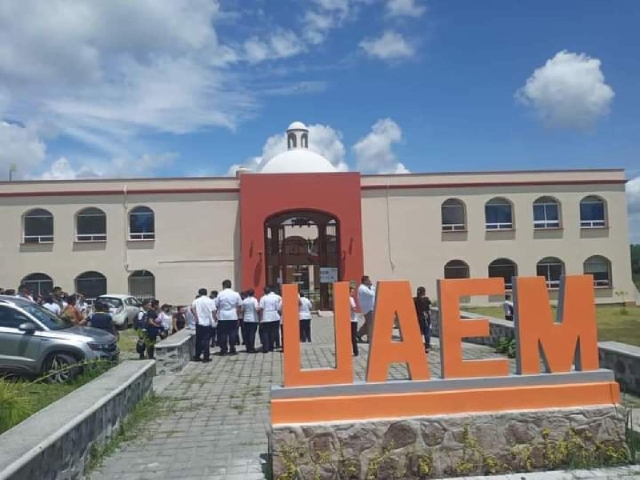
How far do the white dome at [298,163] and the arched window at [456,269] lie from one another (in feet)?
31.5

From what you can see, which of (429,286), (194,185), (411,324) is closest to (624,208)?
(429,286)

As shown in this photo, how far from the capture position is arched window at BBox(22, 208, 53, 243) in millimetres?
27609

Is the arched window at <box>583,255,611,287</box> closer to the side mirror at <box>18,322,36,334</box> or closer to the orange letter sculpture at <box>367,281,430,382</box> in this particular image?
the side mirror at <box>18,322,36,334</box>

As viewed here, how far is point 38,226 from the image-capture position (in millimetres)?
27766

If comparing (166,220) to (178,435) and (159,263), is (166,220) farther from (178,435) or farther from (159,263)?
(178,435)

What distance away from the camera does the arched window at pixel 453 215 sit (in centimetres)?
2922

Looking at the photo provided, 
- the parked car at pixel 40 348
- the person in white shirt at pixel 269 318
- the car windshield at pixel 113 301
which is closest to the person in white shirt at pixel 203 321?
the person in white shirt at pixel 269 318

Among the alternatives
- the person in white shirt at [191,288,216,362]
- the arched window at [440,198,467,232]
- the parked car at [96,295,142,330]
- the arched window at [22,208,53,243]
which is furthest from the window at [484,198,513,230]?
the arched window at [22,208,53,243]

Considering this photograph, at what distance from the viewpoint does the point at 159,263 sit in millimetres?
27484

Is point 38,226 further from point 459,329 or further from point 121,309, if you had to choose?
point 459,329

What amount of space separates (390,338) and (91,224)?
25855 mm

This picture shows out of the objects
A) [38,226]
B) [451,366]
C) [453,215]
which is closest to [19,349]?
[451,366]

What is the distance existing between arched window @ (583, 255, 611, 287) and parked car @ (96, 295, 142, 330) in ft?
75.0

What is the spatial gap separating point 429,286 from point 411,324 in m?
23.9
